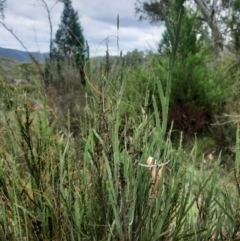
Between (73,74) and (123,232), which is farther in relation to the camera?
(73,74)

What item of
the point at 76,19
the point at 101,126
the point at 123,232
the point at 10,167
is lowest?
the point at 123,232

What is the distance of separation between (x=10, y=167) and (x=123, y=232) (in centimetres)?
58

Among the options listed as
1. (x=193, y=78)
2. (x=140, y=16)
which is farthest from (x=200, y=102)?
(x=140, y=16)

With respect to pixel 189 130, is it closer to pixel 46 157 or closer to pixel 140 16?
pixel 46 157

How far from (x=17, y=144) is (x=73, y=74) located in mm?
10221

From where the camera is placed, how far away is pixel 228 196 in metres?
1.77

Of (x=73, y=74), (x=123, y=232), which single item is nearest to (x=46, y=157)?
(x=123, y=232)

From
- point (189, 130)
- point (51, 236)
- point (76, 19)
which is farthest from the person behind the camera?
point (76, 19)

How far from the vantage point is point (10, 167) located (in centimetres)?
182

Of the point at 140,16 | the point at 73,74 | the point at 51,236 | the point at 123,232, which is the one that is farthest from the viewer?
the point at 140,16

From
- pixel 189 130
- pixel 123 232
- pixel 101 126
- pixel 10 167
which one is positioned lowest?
pixel 189 130

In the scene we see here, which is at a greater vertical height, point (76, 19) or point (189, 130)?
point (76, 19)

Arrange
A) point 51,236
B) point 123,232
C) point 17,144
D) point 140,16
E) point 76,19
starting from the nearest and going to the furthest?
point 123,232 < point 51,236 < point 17,144 < point 76,19 < point 140,16

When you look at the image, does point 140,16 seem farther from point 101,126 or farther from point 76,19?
point 101,126
